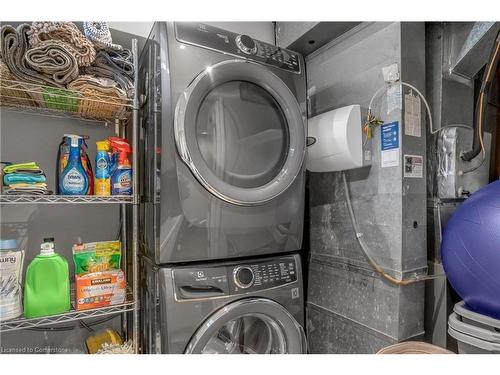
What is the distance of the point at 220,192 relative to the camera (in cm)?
129

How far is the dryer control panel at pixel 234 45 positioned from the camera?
4.25 ft

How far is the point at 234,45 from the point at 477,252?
4.48 feet

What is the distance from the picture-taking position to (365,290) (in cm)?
154

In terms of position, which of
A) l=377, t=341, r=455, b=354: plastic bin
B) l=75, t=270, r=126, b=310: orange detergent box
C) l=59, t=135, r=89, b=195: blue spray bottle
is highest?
l=59, t=135, r=89, b=195: blue spray bottle

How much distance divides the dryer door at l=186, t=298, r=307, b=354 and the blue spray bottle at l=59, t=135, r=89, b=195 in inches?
33.5

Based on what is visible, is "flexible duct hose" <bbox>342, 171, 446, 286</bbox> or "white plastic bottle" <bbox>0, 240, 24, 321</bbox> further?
"flexible duct hose" <bbox>342, 171, 446, 286</bbox>

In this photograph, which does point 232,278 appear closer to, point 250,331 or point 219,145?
point 250,331

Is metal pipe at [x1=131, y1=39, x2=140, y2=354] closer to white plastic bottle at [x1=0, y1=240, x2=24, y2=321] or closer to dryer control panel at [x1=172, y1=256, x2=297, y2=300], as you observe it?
dryer control panel at [x1=172, y1=256, x2=297, y2=300]

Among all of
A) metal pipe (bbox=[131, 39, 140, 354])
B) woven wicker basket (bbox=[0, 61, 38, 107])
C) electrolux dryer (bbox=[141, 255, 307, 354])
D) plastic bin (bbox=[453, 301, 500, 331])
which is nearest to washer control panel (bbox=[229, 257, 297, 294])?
Answer: electrolux dryer (bbox=[141, 255, 307, 354])

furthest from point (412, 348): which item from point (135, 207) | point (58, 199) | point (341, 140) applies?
point (58, 199)

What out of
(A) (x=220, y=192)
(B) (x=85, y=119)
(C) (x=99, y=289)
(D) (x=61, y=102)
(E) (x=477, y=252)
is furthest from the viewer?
(B) (x=85, y=119)

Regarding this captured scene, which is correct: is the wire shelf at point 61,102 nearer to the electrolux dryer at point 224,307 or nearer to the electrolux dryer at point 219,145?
the electrolux dryer at point 219,145

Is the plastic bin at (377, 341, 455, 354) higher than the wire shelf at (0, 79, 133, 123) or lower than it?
lower

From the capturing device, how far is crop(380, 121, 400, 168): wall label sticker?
1420mm
